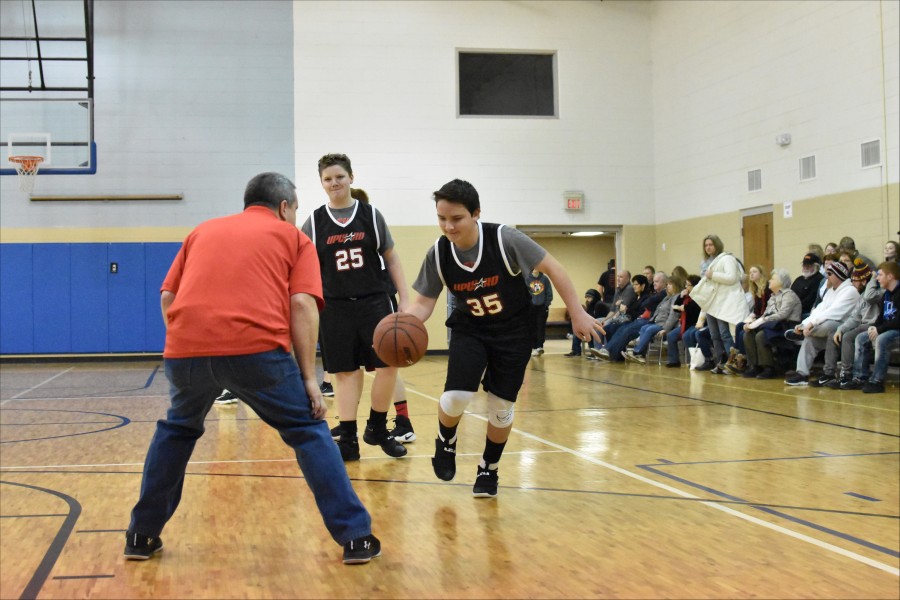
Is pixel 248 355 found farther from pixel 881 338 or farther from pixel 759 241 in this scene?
pixel 759 241

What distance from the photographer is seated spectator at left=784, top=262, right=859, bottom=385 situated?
9172mm

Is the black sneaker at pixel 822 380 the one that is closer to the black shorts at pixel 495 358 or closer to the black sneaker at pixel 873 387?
the black sneaker at pixel 873 387

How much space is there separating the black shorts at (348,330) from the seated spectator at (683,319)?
7.75 m

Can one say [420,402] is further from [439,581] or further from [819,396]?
[439,581]

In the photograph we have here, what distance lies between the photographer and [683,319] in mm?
12016

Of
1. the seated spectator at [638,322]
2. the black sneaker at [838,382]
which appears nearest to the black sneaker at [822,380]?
the black sneaker at [838,382]

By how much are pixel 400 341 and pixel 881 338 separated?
21.4 ft

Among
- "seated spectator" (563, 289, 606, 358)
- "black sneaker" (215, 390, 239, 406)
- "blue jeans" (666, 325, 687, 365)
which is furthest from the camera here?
"seated spectator" (563, 289, 606, 358)

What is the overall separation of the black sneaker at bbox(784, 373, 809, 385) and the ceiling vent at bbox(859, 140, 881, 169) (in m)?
3.01

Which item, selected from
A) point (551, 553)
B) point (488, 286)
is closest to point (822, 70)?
point (488, 286)

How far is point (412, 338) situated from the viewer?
3.94 metres

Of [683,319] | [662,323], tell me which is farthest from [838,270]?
[662,323]

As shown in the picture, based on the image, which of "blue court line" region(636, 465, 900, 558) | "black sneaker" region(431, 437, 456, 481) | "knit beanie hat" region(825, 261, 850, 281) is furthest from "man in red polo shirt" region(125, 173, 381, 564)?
"knit beanie hat" region(825, 261, 850, 281)

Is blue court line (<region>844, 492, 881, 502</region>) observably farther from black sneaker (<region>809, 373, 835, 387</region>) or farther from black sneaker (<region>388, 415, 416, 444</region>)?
black sneaker (<region>809, 373, 835, 387</region>)
